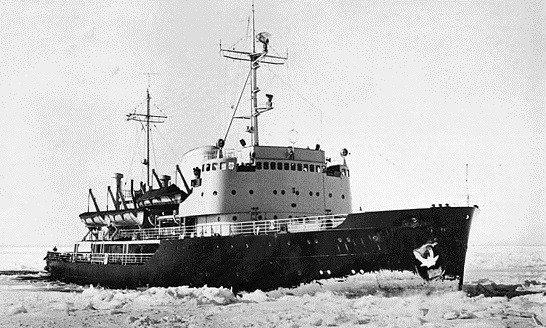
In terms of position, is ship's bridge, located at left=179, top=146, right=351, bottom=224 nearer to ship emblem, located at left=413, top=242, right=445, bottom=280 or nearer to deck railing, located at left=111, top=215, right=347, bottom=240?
deck railing, located at left=111, top=215, right=347, bottom=240

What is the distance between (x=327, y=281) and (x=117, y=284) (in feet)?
31.9

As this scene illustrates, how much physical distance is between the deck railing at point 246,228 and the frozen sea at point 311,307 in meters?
1.77

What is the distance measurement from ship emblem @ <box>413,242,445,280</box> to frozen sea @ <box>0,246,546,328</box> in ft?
0.78

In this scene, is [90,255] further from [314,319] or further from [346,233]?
[314,319]

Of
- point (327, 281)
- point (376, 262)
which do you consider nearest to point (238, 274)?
point (327, 281)

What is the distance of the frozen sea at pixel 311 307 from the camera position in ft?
38.7

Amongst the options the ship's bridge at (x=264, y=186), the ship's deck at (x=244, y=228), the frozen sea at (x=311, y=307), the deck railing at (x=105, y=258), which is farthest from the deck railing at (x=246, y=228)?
the frozen sea at (x=311, y=307)

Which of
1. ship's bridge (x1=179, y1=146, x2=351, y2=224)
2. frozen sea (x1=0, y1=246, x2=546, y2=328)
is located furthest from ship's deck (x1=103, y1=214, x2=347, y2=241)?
frozen sea (x1=0, y1=246, x2=546, y2=328)

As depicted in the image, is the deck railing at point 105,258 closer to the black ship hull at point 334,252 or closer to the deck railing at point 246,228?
the deck railing at point 246,228

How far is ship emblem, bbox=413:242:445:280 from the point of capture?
1423 centimetres

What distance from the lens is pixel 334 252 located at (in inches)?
586

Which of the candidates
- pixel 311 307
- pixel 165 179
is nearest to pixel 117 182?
pixel 165 179

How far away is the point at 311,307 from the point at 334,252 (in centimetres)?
205

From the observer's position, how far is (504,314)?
1274cm
